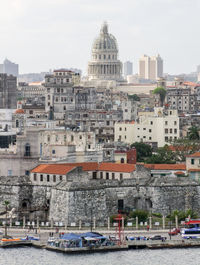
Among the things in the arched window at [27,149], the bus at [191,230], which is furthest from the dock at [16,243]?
the arched window at [27,149]

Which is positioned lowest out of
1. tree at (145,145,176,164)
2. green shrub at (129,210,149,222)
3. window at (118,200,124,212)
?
green shrub at (129,210,149,222)

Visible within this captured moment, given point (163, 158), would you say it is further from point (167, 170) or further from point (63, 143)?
point (63, 143)

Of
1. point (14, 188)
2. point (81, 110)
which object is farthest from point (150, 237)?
point (81, 110)

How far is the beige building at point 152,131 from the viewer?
534 ft

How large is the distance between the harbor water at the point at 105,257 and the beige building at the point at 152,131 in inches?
2696

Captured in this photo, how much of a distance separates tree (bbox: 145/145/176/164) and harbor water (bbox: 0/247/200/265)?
129ft

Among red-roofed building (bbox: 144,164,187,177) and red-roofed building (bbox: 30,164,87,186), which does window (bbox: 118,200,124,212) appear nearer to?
red-roofed building (bbox: 30,164,87,186)

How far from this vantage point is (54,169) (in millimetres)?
106375

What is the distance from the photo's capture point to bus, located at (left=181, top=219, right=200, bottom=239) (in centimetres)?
9681

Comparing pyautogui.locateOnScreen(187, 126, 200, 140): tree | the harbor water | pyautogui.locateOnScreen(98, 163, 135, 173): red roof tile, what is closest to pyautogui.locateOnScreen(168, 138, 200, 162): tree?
pyautogui.locateOnScreen(187, 126, 200, 140): tree

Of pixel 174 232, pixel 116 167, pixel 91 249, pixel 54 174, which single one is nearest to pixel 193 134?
pixel 116 167

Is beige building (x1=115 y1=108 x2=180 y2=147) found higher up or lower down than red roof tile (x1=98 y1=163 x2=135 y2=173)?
higher up

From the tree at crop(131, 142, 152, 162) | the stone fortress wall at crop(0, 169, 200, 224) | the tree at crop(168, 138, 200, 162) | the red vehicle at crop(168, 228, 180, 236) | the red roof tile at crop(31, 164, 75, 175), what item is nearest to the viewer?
the red vehicle at crop(168, 228, 180, 236)

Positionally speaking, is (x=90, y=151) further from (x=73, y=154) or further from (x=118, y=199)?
(x=118, y=199)
